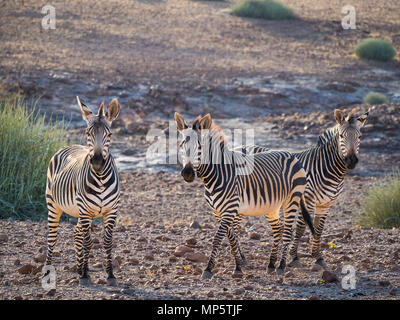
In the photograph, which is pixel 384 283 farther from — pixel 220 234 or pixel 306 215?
pixel 220 234

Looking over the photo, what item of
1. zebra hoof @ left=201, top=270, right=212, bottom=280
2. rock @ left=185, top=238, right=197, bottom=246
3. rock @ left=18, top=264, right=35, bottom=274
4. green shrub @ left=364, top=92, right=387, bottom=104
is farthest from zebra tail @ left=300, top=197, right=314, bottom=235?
green shrub @ left=364, top=92, right=387, bottom=104

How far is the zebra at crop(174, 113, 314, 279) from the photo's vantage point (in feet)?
20.0

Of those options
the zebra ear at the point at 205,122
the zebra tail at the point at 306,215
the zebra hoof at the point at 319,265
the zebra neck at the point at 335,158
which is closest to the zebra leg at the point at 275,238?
the zebra tail at the point at 306,215

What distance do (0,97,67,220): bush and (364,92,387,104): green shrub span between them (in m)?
12.0

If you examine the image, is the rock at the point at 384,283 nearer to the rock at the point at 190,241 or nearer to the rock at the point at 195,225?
the rock at the point at 190,241

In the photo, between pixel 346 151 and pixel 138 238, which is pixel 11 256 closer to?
pixel 138 238

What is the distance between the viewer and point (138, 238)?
7871 millimetres

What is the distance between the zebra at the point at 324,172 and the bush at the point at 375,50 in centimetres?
1709

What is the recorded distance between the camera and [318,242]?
7.28 metres

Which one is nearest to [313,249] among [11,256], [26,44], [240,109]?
[11,256]

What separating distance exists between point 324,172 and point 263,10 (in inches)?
867

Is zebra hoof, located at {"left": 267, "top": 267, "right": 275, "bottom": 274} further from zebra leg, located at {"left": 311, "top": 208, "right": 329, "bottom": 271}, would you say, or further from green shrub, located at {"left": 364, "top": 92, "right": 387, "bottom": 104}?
green shrub, located at {"left": 364, "top": 92, "right": 387, "bottom": 104}

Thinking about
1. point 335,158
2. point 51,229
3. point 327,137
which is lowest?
point 51,229

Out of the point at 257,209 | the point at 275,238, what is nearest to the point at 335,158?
the point at 275,238
